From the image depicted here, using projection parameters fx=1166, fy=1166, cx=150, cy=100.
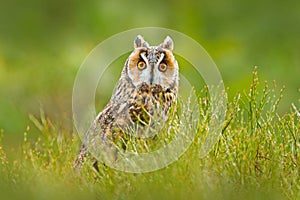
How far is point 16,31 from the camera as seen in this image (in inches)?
576

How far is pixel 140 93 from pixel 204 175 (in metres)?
0.93

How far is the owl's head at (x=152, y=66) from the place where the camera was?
5766mm

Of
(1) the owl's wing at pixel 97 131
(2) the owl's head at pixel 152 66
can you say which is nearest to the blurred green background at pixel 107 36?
(1) the owl's wing at pixel 97 131

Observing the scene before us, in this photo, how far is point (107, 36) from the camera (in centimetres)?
1241

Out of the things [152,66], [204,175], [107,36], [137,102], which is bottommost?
[204,175]

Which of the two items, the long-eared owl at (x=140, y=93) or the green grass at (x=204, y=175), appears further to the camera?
the long-eared owl at (x=140, y=93)

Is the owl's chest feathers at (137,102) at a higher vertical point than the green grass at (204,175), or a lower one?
higher

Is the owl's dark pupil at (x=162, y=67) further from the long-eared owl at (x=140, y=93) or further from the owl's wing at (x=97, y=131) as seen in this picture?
the owl's wing at (x=97, y=131)

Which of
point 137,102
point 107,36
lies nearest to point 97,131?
point 137,102

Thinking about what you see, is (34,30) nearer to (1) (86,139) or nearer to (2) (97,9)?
(2) (97,9)

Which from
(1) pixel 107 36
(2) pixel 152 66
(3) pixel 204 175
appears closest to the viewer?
(3) pixel 204 175

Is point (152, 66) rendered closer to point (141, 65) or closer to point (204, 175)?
point (141, 65)

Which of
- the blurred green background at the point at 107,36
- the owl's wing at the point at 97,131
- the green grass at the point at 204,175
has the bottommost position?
the green grass at the point at 204,175

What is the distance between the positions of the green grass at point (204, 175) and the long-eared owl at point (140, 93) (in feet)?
1.11
